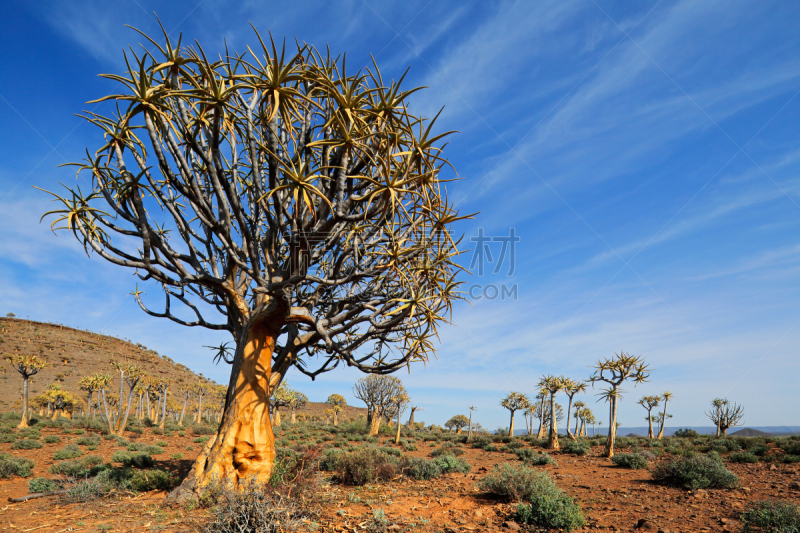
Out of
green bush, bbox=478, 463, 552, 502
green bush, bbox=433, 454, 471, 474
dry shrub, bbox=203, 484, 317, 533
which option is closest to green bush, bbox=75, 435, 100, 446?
green bush, bbox=433, 454, 471, 474

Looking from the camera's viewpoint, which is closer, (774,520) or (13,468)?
(774,520)

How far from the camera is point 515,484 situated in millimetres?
8398

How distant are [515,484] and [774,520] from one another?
424 centimetres

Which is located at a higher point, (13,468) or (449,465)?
(449,465)

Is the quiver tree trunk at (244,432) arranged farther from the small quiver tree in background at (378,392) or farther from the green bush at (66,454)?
the small quiver tree in background at (378,392)

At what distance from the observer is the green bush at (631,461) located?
14141 mm

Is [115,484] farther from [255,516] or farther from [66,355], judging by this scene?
[66,355]

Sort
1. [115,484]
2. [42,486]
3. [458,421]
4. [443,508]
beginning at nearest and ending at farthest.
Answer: [443,508] < [115,484] < [42,486] < [458,421]

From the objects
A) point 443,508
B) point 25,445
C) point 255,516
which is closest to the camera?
point 255,516

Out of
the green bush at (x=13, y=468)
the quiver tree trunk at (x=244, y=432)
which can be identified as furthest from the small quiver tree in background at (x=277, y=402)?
the quiver tree trunk at (x=244, y=432)

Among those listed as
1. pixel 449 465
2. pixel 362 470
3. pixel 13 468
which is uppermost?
pixel 362 470

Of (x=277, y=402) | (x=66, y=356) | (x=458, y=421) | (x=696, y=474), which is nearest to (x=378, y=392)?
(x=277, y=402)

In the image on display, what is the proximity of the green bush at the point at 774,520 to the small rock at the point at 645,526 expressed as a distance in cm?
122

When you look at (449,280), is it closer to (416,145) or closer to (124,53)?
(416,145)
